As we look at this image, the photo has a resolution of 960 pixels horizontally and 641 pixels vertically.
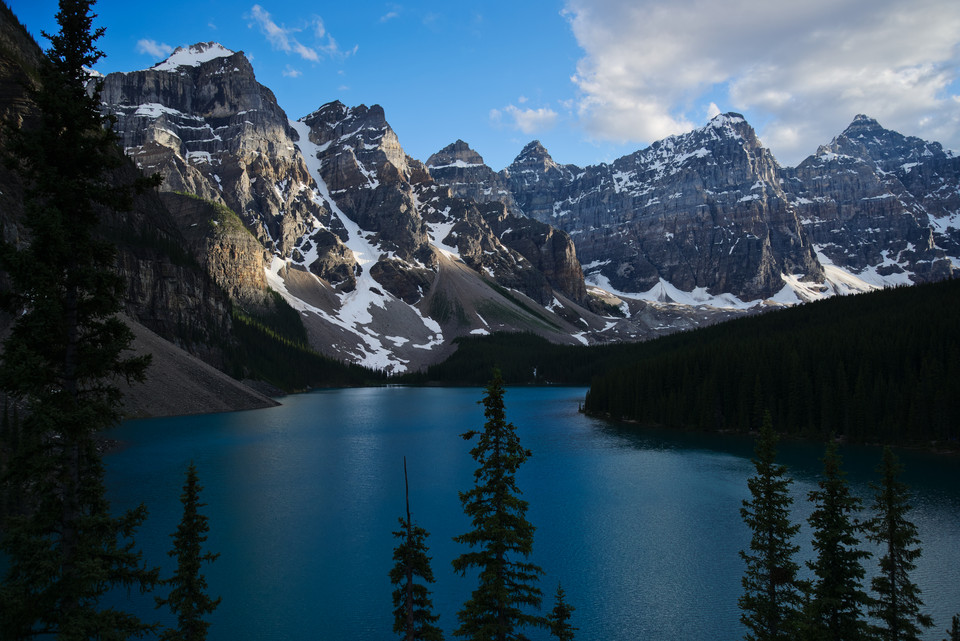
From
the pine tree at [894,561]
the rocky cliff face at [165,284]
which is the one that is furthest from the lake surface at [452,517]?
the rocky cliff face at [165,284]

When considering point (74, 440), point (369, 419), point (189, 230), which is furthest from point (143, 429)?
point (189, 230)

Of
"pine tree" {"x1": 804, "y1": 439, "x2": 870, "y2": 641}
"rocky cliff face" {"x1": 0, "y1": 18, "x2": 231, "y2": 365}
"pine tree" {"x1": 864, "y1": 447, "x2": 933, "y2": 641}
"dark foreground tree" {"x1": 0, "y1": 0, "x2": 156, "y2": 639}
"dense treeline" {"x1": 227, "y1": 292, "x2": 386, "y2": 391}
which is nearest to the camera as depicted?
"dark foreground tree" {"x1": 0, "y1": 0, "x2": 156, "y2": 639}

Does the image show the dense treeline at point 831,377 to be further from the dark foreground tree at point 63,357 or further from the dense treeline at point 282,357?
the dense treeline at point 282,357

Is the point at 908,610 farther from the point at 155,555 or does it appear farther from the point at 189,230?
the point at 189,230

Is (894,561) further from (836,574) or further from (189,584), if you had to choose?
(189,584)

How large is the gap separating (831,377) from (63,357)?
83.9 metres

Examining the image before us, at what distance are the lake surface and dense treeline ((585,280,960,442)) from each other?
5785 millimetres

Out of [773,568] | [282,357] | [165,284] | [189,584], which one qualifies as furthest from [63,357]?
[282,357]

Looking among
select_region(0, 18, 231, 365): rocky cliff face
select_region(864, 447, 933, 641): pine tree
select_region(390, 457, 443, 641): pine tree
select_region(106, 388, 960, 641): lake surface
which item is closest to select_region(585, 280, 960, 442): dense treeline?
select_region(106, 388, 960, 641): lake surface

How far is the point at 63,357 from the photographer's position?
1170 cm

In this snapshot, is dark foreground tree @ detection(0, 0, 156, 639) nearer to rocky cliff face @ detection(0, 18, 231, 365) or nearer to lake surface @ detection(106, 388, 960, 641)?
lake surface @ detection(106, 388, 960, 641)

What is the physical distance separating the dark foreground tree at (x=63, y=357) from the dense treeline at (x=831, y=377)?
231ft

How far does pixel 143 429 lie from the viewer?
3098 inches

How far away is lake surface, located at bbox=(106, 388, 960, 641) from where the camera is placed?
25.9 m
